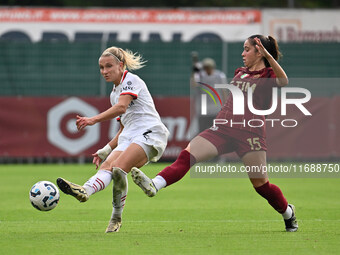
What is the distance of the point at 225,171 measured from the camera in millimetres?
18312

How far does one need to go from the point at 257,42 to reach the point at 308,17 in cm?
2144

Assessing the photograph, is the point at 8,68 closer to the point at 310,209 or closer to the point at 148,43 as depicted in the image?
the point at 148,43

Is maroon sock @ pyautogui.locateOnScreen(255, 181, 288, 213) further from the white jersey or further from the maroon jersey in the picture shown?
the white jersey

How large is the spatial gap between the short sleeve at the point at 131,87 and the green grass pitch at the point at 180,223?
1.48 meters

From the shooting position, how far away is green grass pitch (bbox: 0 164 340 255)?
7.05m

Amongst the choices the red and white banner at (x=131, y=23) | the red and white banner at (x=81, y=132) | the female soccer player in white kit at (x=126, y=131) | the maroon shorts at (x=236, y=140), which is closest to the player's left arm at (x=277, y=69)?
the maroon shorts at (x=236, y=140)

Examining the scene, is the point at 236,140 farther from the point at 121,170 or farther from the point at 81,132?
the point at 81,132

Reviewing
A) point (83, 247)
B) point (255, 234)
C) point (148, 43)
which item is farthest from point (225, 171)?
point (83, 247)

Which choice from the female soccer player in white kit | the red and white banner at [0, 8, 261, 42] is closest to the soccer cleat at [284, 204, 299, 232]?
the female soccer player in white kit

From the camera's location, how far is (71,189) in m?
7.27

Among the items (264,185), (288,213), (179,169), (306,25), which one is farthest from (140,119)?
(306,25)

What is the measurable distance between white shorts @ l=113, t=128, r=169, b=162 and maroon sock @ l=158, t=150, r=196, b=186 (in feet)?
1.33

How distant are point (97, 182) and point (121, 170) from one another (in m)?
0.27

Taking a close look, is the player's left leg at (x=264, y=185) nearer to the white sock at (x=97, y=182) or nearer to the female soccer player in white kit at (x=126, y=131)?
the female soccer player in white kit at (x=126, y=131)
